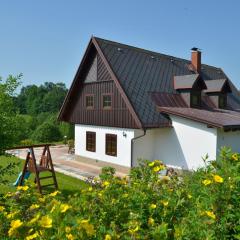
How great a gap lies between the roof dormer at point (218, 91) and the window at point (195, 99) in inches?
73.2

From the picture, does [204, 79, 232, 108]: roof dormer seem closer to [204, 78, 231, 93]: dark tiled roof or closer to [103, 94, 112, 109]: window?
[204, 78, 231, 93]: dark tiled roof

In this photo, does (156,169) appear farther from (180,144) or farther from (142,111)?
(180,144)

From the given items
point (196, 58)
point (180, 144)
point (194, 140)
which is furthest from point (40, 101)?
point (194, 140)

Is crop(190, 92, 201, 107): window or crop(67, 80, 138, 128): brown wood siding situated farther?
crop(190, 92, 201, 107): window

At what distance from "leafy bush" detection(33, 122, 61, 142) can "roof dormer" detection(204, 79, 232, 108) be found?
686 inches

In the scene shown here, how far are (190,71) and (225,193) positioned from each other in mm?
19057

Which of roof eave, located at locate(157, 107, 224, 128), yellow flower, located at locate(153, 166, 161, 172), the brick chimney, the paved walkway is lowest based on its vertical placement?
the paved walkway

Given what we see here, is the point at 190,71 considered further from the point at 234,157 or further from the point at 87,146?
the point at 234,157

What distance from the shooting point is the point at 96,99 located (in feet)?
56.5

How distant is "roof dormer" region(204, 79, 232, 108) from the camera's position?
18.8 m

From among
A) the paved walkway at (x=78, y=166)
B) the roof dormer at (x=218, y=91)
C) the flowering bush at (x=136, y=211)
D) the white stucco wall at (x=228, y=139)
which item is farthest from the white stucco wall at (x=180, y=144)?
the flowering bush at (x=136, y=211)

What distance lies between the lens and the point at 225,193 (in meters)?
3.19

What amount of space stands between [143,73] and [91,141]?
517 centimetres

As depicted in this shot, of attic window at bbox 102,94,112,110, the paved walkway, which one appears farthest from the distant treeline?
attic window at bbox 102,94,112,110
